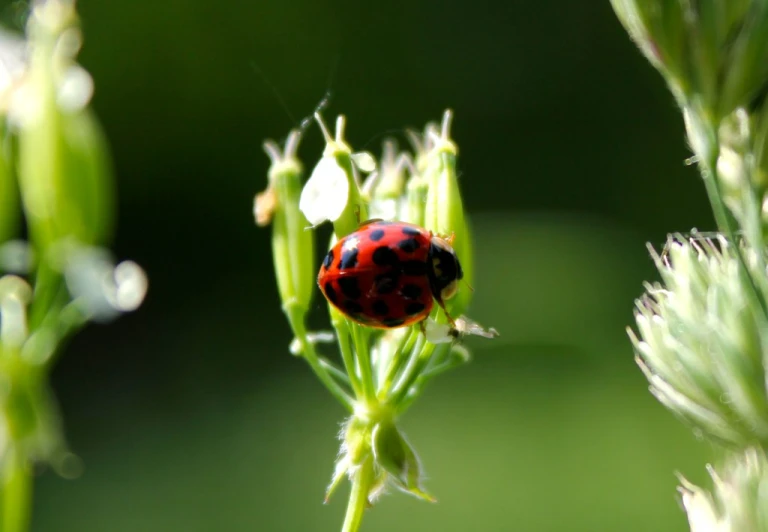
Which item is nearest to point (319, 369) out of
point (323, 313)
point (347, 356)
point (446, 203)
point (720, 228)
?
point (347, 356)

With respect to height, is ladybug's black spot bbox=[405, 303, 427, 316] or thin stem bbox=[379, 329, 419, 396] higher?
ladybug's black spot bbox=[405, 303, 427, 316]

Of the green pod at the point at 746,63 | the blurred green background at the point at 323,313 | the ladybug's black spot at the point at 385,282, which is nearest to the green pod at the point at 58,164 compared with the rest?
the ladybug's black spot at the point at 385,282

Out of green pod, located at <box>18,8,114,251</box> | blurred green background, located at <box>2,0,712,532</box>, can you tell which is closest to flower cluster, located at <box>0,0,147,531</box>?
green pod, located at <box>18,8,114,251</box>

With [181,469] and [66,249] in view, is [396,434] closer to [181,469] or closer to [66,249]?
[66,249]

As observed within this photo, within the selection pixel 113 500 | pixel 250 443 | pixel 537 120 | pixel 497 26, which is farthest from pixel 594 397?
pixel 497 26

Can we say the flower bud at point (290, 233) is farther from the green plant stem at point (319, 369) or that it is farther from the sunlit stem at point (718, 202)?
the sunlit stem at point (718, 202)

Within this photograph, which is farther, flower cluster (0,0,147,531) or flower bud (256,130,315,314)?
flower bud (256,130,315,314)

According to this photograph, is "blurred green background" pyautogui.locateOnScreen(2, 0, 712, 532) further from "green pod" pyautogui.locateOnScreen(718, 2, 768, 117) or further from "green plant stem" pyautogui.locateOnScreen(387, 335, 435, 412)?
"green pod" pyautogui.locateOnScreen(718, 2, 768, 117)
